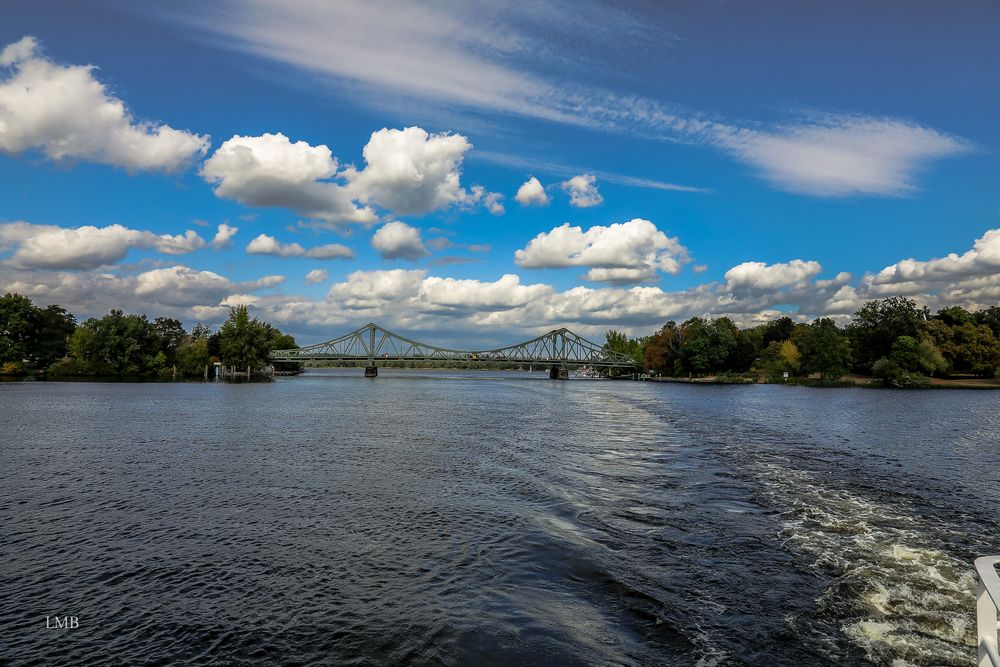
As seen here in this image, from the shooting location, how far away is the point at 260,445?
27391 mm

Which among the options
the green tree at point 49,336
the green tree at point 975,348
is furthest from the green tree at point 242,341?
the green tree at point 975,348

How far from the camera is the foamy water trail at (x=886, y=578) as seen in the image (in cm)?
771

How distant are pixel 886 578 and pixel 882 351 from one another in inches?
5412

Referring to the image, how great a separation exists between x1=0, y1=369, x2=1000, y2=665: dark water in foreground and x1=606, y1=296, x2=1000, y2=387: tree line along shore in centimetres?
10576

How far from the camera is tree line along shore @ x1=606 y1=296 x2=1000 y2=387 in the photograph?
114 meters

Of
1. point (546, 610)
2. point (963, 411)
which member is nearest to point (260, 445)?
point (546, 610)

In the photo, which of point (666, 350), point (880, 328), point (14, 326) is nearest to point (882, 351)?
point (880, 328)

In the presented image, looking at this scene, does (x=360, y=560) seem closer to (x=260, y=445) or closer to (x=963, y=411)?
(x=260, y=445)

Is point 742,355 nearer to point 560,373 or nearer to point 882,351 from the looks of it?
point 882,351


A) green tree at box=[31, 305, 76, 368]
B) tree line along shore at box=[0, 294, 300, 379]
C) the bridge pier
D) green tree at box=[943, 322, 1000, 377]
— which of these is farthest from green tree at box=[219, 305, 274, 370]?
green tree at box=[943, 322, 1000, 377]

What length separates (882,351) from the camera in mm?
124438

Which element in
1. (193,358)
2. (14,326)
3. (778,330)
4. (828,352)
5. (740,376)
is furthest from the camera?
(778,330)

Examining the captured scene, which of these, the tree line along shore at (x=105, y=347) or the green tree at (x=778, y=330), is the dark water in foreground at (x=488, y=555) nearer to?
the tree line along shore at (x=105, y=347)

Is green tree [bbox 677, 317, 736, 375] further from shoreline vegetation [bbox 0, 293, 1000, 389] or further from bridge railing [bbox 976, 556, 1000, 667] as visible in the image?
bridge railing [bbox 976, 556, 1000, 667]
